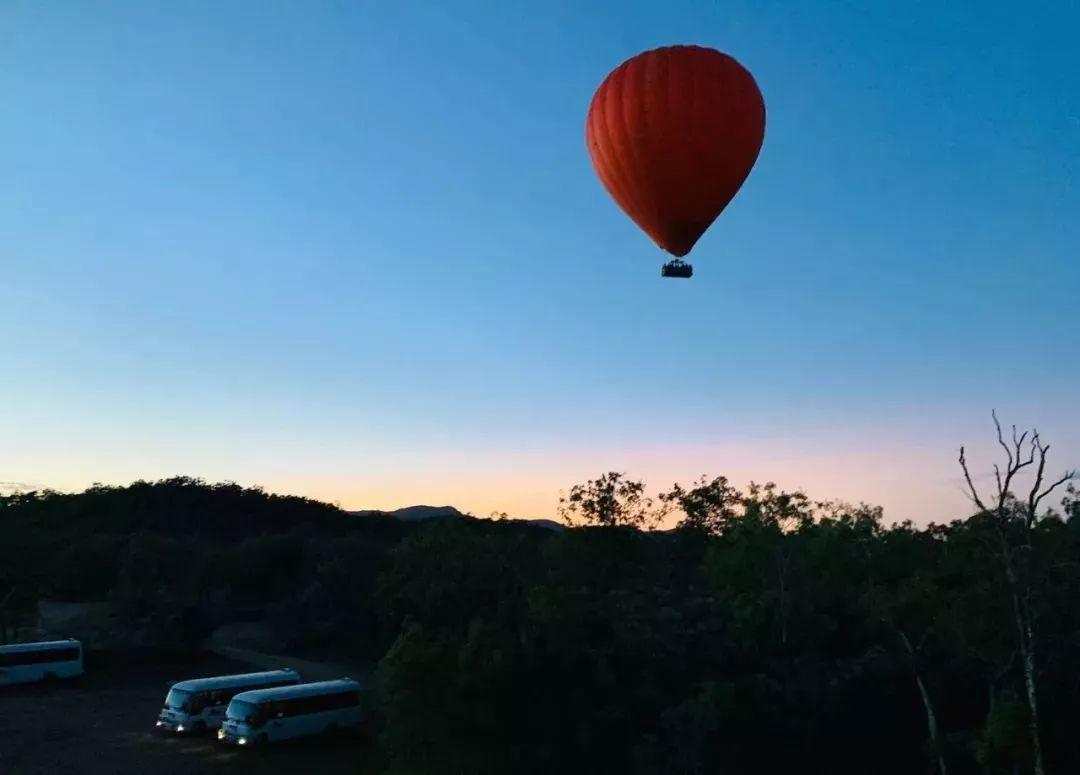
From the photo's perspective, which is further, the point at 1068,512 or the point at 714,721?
the point at 1068,512

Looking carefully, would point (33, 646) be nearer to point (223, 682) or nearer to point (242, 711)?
point (223, 682)

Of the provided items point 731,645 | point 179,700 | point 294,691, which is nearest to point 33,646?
point 179,700

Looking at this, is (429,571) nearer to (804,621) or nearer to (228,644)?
(804,621)

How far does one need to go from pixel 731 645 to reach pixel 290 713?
14270 mm

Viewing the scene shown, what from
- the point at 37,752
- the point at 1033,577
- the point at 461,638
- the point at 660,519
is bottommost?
the point at 37,752

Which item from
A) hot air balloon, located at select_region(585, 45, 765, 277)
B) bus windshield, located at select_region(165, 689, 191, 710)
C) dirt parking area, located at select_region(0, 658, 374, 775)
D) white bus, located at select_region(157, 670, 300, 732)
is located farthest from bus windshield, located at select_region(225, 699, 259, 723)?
hot air balloon, located at select_region(585, 45, 765, 277)

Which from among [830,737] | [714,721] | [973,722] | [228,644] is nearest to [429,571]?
[714,721]

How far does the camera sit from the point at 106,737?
27.3 meters

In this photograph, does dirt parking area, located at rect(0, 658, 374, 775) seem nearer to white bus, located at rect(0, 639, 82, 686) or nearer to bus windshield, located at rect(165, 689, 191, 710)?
white bus, located at rect(0, 639, 82, 686)

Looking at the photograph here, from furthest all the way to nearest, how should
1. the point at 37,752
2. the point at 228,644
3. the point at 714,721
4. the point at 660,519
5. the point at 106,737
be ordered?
the point at 228,644 < the point at 660,519 < the point at 106,737 < the point at 37,752 < the point at 714,721

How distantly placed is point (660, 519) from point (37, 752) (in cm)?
2376

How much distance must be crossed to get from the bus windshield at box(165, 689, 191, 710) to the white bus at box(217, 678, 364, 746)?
Answer: 1.54 m

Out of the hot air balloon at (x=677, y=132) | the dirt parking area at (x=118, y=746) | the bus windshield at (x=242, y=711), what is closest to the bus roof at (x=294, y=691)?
the bus windshield at (x=242, y=711)

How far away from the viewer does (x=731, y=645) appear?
2883cm
